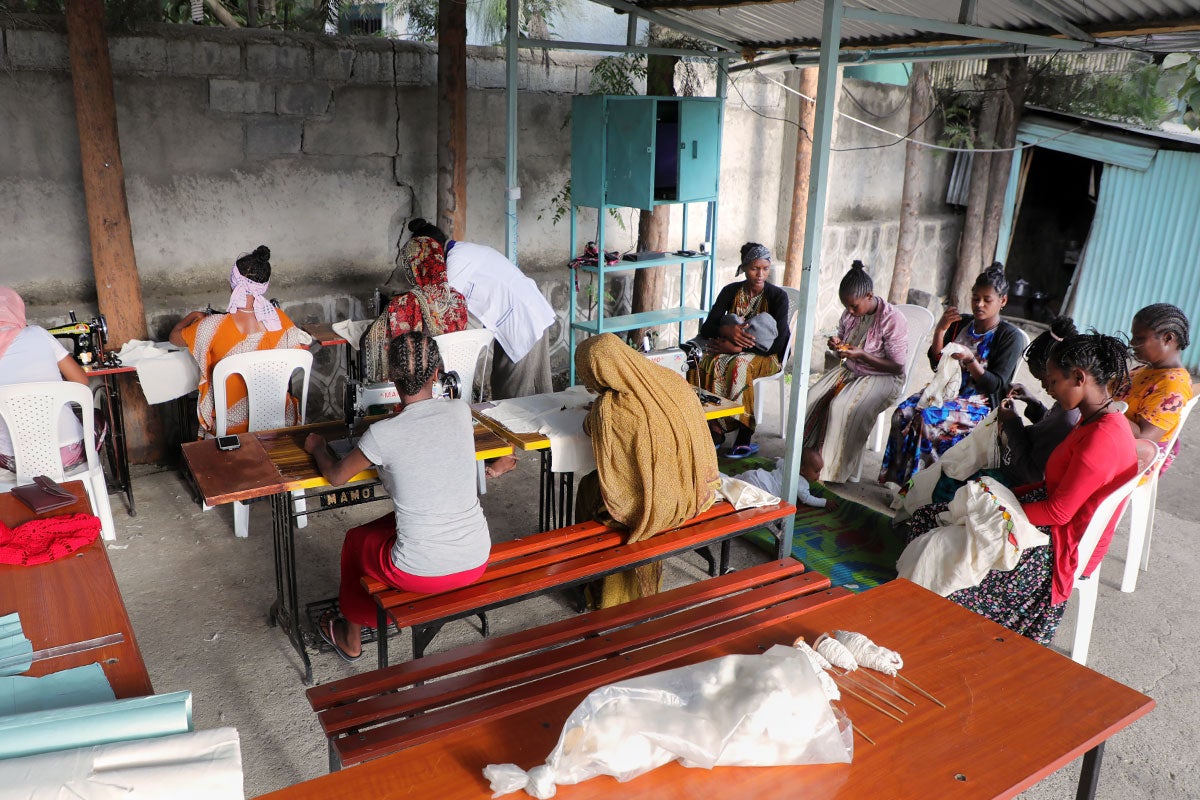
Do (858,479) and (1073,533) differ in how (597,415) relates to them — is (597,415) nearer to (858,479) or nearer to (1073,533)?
(1073,533)

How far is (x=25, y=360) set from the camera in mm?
4195

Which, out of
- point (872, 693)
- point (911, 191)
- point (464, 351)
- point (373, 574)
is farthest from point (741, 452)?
point (911, 191)

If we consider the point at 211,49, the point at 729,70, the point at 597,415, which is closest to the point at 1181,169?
the point at 729,70

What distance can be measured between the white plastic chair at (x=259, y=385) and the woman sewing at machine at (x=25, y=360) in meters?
0.62

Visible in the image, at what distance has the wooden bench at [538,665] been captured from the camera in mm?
2373

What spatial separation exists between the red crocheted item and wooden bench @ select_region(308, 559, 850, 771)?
0.96 meters

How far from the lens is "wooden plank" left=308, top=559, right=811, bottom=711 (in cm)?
253

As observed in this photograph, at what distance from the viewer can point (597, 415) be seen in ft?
11.8

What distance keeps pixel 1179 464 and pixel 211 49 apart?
22.4 feet

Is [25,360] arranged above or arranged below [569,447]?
above

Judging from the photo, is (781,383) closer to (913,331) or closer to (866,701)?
(913,331)

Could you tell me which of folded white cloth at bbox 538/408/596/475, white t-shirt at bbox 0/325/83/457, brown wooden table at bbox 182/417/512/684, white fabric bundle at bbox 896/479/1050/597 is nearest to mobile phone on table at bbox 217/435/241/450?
brown wooden table at bbox 182/417/512/684

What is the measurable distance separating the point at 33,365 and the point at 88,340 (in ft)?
2.17

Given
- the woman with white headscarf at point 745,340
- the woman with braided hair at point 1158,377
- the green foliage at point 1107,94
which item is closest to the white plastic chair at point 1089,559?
the woman with braided hair at point 1158,377
